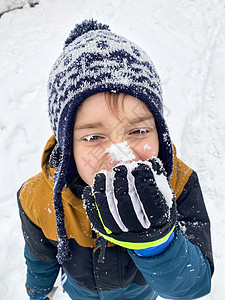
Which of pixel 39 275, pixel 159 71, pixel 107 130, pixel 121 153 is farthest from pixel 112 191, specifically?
pixel 159 71

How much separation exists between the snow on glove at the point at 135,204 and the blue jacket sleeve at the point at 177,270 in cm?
12

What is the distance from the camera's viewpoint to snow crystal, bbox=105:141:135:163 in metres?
1.11

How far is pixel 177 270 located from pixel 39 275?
1.01 metres

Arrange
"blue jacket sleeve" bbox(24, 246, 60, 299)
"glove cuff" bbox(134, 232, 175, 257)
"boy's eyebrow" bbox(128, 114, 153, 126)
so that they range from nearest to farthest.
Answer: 1. "glove cuff" bbox(134, 232, 175, 257)
2. "boy's eyebrow" bbox(128, 114, 153, 126)
3. "blue jacket sleeve" bbox(24, 246, 60, 299)

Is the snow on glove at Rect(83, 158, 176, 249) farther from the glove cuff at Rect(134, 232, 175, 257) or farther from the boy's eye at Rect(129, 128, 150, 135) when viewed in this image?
the boy's eye at Rect(129, 128, 150, 135)

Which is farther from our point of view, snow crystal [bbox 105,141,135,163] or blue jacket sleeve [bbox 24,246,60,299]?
blue jacket sleeve [bbox 24,246,60,299]

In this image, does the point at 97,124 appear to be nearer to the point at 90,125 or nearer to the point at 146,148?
the point at 90,125

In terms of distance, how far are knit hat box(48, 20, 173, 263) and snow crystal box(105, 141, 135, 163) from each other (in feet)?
0.78

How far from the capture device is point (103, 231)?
3.47 ft

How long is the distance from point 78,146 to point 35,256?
0.81 metres

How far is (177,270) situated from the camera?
109cm

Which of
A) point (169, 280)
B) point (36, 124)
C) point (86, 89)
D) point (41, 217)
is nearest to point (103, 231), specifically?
point (169, 280)

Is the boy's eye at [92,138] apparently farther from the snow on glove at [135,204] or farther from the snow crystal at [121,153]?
the snow on glove at [135,204]

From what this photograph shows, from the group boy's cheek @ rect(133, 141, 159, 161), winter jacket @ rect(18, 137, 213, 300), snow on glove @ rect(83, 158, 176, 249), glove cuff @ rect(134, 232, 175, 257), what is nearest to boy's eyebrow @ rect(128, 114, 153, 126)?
boy's cheek @ rect(133, 141, 159, 161)
